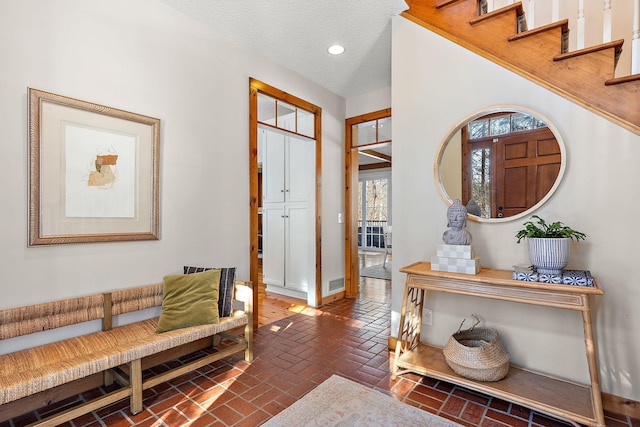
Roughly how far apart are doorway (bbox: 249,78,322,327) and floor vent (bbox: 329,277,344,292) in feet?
0.80

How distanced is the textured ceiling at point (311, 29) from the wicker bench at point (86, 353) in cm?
224

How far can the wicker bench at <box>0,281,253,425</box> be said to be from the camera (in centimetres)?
157

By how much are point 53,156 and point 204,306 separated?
4.37ft

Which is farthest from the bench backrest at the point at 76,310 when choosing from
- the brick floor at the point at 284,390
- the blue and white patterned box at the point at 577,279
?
the blue and white patterned box at the point at 577,279

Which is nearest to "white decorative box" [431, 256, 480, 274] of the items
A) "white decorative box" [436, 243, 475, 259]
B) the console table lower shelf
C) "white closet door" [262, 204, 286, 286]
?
"white decorative box" [436, 243, 475, 259]

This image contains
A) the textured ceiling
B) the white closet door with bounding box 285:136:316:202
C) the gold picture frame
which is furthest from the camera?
the white closet door with bounding box 285:136:316:202

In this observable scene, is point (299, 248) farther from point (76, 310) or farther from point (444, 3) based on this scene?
point (444, 3)

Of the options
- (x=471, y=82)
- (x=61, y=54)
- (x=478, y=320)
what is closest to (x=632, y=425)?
(x=478, y=320)

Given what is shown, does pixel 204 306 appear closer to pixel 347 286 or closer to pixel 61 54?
pixel 61 54

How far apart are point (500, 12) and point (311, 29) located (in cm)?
147

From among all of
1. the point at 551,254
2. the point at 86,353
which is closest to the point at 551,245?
the point at 551,254

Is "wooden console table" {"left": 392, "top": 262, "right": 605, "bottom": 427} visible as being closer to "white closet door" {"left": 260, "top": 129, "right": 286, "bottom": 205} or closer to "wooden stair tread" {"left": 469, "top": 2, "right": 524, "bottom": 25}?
"wooden stair tread" {"left": 469, "top": 2, "right": 524, "bottom": 25}

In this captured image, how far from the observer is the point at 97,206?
2.14 meters

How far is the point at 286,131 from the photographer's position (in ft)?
11.8
